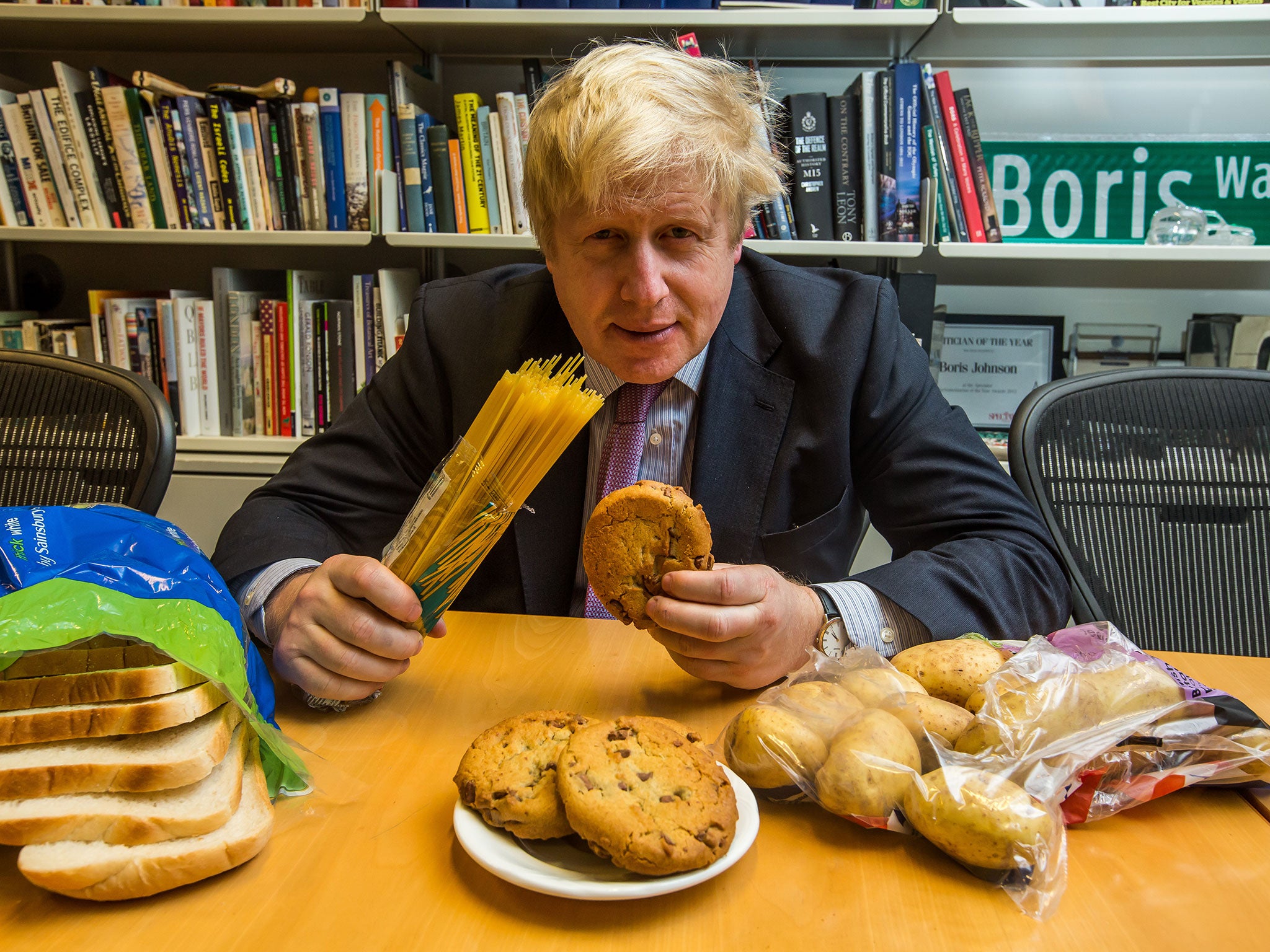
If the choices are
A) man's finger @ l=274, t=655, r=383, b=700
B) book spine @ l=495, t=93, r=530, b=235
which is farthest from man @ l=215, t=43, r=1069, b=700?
book spine @ l=495, t=93, r=530, b=235

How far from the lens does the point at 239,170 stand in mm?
2203

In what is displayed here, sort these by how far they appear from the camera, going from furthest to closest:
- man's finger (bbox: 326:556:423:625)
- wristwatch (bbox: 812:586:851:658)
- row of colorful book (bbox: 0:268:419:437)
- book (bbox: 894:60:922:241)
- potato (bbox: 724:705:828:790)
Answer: row of colorful book (bbox: 0:268:419:437) → book (bbox: 894:60:922:241) → wristwatch (bbox: 812:586:851:658) → man's finger (bbox: 326:556:423:625) → potato (bbox: 724:705:828:790)

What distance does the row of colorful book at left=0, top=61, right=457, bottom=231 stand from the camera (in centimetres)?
216

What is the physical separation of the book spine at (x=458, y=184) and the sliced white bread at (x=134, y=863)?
1.79 meters

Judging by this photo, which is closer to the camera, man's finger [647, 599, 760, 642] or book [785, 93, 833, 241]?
man's finger [647, 599, 760, 642]

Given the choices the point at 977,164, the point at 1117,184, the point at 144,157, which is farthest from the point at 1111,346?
the point at 144,157

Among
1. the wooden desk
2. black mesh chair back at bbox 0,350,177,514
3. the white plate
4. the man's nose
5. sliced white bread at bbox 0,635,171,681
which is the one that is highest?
the man's nose

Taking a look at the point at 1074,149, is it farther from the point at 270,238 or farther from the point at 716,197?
the point at 270,238

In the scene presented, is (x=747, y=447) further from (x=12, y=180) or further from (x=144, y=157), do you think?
(x=12, y=180)

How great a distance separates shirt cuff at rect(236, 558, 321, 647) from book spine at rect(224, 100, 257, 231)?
1.50 meters

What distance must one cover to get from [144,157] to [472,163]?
84 centimetres

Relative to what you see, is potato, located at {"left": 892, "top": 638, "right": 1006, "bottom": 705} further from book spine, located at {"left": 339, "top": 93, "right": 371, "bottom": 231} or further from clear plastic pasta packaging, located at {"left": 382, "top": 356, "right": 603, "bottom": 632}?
→ book spine, located at {"left": 339, "top": 93, "right": 371, "bottom": 231}

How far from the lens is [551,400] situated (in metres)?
0.75

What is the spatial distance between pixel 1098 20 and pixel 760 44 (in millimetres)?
766
